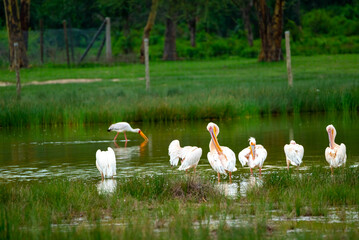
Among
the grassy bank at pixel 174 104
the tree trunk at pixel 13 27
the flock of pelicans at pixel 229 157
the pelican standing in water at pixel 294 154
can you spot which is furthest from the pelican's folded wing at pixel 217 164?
the tree trunk at pixel 13 27

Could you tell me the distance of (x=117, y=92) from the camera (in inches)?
920

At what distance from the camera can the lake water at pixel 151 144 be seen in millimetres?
11852

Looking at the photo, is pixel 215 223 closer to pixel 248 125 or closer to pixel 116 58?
pixel 248 125

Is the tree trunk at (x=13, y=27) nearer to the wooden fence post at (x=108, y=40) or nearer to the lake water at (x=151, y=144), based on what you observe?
the wooden fence post at (x=108, y=40)

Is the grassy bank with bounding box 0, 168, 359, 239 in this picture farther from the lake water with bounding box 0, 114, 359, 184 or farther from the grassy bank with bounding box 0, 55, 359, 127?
the grassy bank with bounding box 0, 55, 359, 127

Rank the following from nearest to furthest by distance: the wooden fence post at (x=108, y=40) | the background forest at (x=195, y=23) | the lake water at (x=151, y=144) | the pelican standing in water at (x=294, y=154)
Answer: the pelican standing in water at (x=294, y=154) → the lake water at (x=151, y=144) → the wooden fence post at (x=108, y=40) → the background forest at (x=195, y=23)

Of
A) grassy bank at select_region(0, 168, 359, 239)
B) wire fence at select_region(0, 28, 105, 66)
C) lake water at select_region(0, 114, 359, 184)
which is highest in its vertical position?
wire fence at select_region(0, 28, 105, 66)

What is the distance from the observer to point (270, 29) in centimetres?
3631

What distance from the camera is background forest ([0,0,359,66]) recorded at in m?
40.7

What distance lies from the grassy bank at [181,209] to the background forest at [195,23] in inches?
1142

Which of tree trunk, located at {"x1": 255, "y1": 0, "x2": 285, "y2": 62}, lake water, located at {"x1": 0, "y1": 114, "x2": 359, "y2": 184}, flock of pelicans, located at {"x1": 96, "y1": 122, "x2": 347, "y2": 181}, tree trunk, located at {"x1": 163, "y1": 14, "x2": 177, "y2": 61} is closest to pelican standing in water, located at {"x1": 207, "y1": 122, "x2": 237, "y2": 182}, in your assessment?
flock of pelicans, located at {"x1": 96, "y1": 122, "x2": 347, "y2": 181}

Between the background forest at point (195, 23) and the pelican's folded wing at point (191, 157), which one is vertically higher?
the background forest at point (195, 23)

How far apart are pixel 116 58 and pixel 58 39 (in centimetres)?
340

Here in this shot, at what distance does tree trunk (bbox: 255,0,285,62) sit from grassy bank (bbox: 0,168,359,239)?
1083 inches
